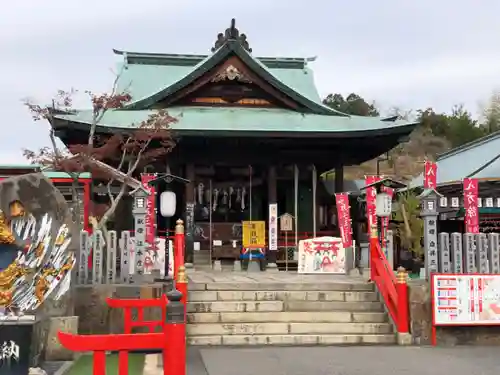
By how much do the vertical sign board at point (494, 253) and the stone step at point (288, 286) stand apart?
2294 millimetres

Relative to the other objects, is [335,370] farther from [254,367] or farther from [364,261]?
[364,261]

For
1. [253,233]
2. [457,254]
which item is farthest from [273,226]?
[457,254]

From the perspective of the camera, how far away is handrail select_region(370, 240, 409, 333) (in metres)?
9.79

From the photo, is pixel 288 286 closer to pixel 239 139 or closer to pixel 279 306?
pixel 279 306

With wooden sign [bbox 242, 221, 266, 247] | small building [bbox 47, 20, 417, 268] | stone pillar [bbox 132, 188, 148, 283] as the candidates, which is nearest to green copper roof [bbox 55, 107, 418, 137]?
small building [bbox 47, 20, 417, 268]

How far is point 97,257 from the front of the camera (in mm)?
9633

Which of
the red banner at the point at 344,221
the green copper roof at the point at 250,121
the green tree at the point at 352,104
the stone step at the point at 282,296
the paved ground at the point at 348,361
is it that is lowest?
the paved ground at the point at 348,361

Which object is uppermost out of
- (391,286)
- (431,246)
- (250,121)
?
(250,121)

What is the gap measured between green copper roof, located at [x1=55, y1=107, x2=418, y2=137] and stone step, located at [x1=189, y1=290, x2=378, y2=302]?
6.49 meters

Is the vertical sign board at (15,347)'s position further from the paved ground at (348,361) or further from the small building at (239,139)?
the small building at (239,139)

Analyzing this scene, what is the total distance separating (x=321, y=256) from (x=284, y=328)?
19.1ft

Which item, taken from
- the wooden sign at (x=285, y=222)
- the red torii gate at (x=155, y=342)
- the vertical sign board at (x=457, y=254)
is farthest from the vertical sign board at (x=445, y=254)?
the wooden sign at (x=285, y=222)

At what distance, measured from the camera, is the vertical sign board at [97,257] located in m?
9.63

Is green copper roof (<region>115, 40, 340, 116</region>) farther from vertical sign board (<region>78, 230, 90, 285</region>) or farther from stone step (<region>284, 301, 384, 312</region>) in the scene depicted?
stone step (<region>284, 301, 384, 312</region>)
